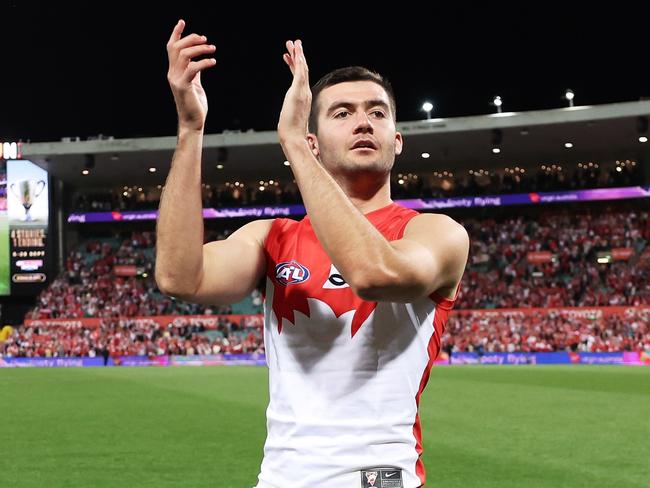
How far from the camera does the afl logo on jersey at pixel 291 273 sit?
115 inches

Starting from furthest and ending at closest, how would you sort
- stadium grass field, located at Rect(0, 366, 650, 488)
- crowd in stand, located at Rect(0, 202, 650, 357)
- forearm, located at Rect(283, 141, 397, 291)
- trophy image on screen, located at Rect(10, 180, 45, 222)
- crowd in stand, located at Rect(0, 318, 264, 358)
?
1. trophy image on screen, located at Rect(10, 180, 45, 222)
2. crowd in stand, located at Rect(0, 318, 264, 358)
3. crowd in stand, located at Rect(0, 202, 650, 357)
4. stadium grass field, located at Rect(0, 366, 650, 488)
5. forearm, located at Rect(283, 141, 397, 291)

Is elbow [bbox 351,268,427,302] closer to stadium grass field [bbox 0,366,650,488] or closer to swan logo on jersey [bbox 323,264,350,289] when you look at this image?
swan logo on jersey [bbox 323,264,350,289]

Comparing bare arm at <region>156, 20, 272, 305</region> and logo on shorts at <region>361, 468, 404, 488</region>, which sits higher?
bare arm at <region>156, 20, 272, 305</region>

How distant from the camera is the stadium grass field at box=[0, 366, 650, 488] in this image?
9445 mm

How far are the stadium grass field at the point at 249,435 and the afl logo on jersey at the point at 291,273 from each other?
21.1 feet

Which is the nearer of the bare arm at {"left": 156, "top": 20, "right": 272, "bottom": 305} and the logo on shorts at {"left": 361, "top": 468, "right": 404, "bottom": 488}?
the logo on shorts at {"left": 361, "top": 468, "right": 404, "bottom": 488}

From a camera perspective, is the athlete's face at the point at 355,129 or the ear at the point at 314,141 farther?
the ear at the point at 314,141

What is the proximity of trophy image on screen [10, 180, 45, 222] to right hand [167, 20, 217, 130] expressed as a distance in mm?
50172

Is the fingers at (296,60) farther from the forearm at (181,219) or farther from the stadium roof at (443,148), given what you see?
the stadium roof at (443,148)

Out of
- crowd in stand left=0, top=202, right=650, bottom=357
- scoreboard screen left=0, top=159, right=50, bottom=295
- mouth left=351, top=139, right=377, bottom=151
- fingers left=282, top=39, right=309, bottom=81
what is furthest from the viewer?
scoreboard screen left=0, top=159, right=50, bottom=295

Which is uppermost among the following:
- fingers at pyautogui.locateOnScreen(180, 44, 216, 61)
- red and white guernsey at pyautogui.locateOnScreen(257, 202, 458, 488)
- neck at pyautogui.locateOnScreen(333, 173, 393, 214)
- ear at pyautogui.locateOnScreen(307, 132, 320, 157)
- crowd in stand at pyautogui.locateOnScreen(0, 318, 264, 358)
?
fingers at pyautogui.locateOnScreen(180, 44, 216, 61)

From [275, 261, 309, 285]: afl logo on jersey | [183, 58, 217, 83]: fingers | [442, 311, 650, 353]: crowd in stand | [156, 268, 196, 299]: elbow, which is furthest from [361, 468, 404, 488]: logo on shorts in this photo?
[442, 311, 650, 353]: crowd in stand

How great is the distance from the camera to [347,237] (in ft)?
8.14

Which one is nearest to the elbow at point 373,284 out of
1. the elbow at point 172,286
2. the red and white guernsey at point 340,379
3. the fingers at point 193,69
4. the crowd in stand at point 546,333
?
the red and white guernsey at point 340,379
